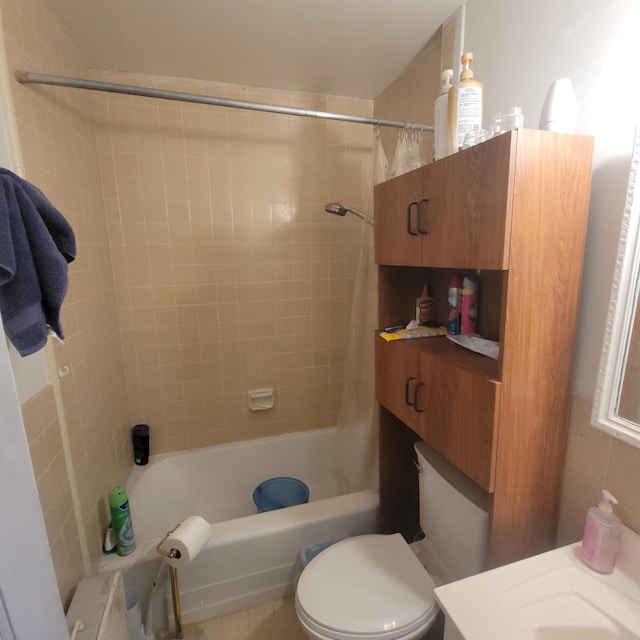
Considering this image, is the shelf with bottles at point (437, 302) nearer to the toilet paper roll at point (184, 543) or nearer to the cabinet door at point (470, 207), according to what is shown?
the cabinet door at point (470, 207)

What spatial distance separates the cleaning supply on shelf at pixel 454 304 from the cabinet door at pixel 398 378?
0.19m

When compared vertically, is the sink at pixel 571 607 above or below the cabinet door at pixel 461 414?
below

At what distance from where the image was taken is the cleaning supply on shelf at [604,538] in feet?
2.51

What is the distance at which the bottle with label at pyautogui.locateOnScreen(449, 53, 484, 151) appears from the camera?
0.89 m

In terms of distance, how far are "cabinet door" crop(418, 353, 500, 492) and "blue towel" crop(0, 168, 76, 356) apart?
93 centimetres

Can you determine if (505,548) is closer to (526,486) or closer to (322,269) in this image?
(526,486)

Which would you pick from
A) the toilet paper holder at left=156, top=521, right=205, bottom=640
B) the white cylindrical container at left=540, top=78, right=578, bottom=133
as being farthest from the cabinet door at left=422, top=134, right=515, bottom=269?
the toilet paper holder at left=156, top=521, right=205, bottom=640

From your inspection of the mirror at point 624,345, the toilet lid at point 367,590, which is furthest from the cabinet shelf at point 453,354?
the toilet lid at point 367,590

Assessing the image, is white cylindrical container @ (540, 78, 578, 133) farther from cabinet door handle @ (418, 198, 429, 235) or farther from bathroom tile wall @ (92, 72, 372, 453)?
bathroom tile wall @ (92, 72, 372, 453)

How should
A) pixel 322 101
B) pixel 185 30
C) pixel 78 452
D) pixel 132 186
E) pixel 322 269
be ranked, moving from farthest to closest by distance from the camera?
pixel 322 269
pixel 322 101
pixel 132 186
pixel 185 30
pixel 78 452

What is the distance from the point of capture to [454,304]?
1.18 meters

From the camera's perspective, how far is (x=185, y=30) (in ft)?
4.41

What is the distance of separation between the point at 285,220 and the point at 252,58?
2.44ft

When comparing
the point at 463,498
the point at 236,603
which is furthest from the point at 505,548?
the point at 236,603
